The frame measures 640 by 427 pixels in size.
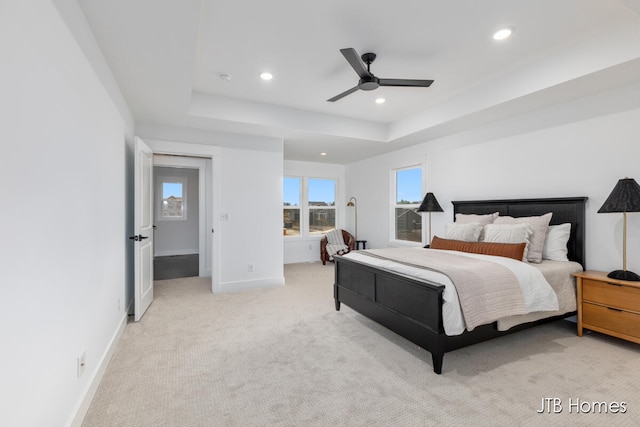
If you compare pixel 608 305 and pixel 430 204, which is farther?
pixel 430 204

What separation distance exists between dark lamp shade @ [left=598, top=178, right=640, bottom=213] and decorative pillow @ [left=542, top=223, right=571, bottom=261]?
517 mm

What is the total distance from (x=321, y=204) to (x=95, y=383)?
573cm

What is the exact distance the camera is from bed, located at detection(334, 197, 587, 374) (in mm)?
2322

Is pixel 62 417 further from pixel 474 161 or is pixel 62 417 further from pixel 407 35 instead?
pixel 474 161

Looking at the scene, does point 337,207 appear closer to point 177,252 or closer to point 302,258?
point 302,258

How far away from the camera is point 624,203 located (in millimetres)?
2652

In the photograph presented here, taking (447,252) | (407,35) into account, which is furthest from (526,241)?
(407,35)

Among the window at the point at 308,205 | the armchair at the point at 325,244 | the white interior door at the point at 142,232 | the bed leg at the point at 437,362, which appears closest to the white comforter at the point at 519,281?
the bed leg at the point at 437,362

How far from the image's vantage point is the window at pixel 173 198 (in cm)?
783

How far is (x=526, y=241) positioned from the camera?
3.18 meters

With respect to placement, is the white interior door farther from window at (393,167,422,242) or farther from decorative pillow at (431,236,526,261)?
window at (393,167,422,242)

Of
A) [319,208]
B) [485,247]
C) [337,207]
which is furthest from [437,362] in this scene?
[337,207]

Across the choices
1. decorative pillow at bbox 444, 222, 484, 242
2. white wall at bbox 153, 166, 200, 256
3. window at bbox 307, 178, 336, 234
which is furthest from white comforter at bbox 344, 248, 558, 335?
white wall at bbox 153, 166, 200, 256

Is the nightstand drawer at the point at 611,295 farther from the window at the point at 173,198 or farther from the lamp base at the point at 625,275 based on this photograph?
the window at the point at 173,198
